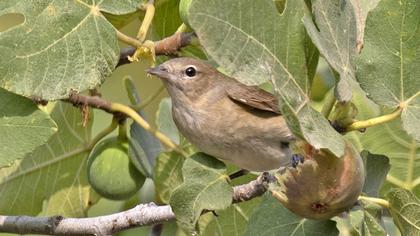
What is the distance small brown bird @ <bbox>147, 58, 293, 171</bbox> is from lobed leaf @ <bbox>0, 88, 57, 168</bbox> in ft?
1.59

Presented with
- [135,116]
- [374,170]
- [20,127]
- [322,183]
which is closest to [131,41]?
[135,116]

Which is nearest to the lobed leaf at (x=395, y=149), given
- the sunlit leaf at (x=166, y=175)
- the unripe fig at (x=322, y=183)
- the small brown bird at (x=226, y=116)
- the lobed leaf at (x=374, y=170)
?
the small brown bird at (x=226, y=116)

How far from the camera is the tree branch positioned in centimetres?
207

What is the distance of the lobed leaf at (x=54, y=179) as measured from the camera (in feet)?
9.02

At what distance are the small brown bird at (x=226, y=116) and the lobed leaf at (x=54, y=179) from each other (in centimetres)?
32

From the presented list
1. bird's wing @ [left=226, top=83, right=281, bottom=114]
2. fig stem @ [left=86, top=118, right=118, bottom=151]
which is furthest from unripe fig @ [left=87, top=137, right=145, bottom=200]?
bird's wing @ [left=226, top=83, right=281, bottom=114]

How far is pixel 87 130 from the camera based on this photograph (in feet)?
8.98

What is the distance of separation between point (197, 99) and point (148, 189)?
49cm

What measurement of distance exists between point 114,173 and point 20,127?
348mm

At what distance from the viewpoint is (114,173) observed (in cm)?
254

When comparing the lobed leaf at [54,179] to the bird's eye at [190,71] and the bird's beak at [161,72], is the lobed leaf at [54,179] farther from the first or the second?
the bird's eye at [190,71]

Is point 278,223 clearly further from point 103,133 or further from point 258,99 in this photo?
point 258,99

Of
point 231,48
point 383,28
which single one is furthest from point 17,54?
point 383,28

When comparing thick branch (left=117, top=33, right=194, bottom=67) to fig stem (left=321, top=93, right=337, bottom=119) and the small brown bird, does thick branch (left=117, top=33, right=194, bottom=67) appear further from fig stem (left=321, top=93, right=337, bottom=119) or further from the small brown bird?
fig stem (left=321, top=93, right=337, bottom=119)
